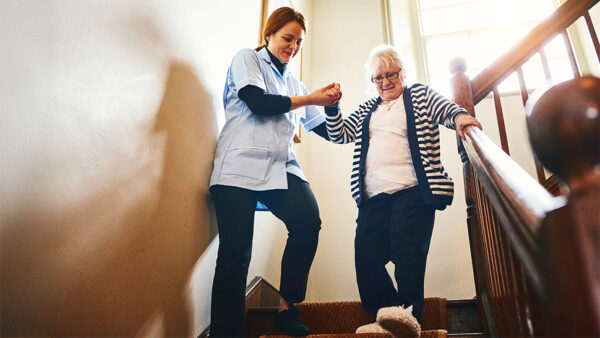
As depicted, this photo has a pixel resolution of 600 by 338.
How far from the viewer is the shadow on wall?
0.75 metres

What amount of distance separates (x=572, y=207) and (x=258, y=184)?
1.04 metres

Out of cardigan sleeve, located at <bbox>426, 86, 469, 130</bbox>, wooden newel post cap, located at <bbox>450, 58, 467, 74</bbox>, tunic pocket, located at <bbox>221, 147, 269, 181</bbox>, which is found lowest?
tunic pocket, located at <bbox>221, 147, 269, 181</bbox>

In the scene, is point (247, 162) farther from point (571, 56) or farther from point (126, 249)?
point (571, 56)

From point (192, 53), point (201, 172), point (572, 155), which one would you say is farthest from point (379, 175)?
point (572, 155)

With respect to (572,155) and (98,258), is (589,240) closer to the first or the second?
(572,155)

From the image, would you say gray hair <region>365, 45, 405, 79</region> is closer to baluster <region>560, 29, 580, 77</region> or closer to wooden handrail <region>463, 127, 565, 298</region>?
baluster <region>560, 29, 580, 77</region>

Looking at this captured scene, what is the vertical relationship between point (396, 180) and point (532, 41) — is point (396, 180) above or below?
below

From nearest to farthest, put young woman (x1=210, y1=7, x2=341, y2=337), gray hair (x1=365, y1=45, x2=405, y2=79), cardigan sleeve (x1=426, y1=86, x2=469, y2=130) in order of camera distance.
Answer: young woman (x1=210, y1=7, x2=341, y2=337) < cardigan sleeve (x1=426, y1=86, x2=469, y2=130) < gray hair (x1=365, y1=45, x2=405, y2=79)

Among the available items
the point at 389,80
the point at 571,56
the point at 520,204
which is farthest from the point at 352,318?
the point at 571,56

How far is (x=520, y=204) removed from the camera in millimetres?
534

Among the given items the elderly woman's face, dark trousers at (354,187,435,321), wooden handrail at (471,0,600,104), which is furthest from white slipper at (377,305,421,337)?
wooden handrail at (471,0,600,104)

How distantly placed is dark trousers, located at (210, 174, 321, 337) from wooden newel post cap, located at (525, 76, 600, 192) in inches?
38.4

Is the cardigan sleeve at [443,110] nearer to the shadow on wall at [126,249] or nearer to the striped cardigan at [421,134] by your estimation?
the striped cardigan at [421,134]

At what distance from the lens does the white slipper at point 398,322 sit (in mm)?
1118
